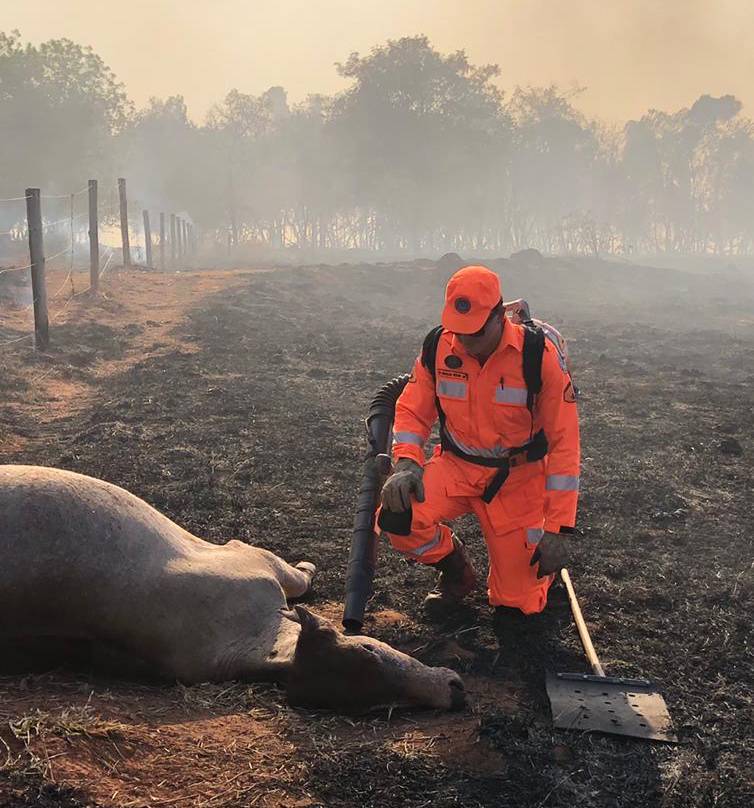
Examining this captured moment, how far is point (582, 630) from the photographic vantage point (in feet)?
13.1

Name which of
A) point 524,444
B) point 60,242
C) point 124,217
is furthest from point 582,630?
point 60,242

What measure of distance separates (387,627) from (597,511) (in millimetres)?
2619

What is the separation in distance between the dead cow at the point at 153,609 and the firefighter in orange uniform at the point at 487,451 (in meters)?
1.05

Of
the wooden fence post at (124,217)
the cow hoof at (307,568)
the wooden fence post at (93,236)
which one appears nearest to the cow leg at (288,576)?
the cow hoof at (307,568)

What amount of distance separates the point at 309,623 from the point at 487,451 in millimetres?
1681

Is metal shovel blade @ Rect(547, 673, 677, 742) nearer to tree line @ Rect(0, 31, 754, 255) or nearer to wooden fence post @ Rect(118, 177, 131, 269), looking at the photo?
wooden fence post @ Rect(118, 177, 131, 269)

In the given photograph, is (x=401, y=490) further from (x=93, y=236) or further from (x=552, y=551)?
(x=93, y=236)

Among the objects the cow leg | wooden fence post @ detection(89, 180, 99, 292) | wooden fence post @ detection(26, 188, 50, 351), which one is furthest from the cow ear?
wooden fence post @ detection(89, 180, 99, 292)

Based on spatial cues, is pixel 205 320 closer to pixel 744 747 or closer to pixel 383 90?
pixel 744 747

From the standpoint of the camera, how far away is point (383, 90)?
51438 millimetres

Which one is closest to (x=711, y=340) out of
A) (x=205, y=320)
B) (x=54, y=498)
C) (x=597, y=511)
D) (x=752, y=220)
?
(x=205, y=320)

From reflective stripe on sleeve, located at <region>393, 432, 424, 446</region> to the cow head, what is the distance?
1.44 metres

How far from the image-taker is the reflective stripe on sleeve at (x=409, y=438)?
4.49m

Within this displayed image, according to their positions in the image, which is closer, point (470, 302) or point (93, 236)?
point (470, 302)
